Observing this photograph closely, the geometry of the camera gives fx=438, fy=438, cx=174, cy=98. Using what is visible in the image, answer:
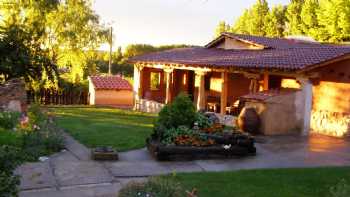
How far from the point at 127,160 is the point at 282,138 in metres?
5.89

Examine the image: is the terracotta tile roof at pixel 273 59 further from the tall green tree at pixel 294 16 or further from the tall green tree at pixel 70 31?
the tall green tree at pixel 294 16

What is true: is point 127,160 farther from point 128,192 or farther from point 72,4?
point 72,4

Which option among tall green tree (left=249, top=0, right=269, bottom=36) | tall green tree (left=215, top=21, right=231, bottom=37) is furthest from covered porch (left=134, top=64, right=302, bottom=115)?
tall green tree (left=215, top=21, right=231, bottom=37)

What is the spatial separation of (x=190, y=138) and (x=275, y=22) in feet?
140

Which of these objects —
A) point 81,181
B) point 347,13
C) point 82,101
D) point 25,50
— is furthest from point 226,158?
point 347,13

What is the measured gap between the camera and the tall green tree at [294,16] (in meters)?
46.9

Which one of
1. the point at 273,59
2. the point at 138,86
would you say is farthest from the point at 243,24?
the point at 273,59

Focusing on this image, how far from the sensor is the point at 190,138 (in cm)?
1037

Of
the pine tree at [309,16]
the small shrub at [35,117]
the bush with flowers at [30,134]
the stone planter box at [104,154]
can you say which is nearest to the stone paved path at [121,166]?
the stone planter box at [104,154]

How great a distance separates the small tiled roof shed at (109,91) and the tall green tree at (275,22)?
25436mm

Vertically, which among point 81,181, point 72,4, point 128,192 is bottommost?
point 81,181

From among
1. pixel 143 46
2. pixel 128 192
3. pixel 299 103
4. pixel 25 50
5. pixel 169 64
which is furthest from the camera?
pixel 143 46

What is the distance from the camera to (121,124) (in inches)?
603

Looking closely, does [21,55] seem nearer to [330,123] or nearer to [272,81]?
[272,81]
